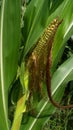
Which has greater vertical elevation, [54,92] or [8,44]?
[8,44]

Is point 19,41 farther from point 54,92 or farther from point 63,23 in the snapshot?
point 54,92

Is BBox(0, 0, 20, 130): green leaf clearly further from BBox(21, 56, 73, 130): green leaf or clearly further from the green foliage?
BBox(21, 56, 73, 130): green leaf

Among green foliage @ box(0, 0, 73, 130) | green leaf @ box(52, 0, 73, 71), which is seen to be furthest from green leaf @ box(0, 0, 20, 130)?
green leaf @ box(52, 0, 73, 71)

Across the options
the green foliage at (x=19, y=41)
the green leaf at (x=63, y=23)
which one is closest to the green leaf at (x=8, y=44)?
the green foliage at (x=19, y=41)

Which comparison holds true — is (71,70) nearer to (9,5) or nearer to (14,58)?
(14,58)

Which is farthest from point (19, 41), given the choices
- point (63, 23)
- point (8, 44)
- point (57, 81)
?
point (57, 81)

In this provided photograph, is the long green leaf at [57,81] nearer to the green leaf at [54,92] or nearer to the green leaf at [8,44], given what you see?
Result: the green leaf at [54,92]

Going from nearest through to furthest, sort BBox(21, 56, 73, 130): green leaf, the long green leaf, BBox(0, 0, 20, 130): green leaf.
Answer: BBox(0, 0, 20, 130): green leaf, the long green leaf, BBox(21, 56, 73, 130): green leaf
